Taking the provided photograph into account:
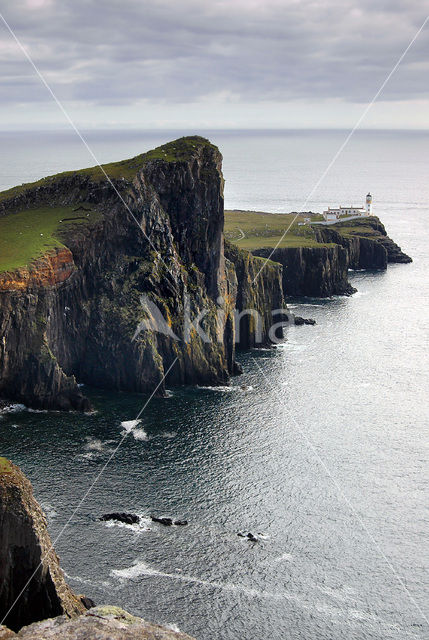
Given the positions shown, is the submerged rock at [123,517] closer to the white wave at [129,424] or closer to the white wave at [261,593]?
the white wave at [261,593]

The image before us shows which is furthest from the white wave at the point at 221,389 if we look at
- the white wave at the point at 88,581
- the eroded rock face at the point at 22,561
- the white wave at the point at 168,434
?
the eroded rock face at the point at 22,561

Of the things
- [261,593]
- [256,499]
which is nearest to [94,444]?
[256,499]

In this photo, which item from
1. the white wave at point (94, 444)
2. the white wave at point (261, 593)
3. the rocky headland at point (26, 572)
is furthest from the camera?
the white wave at point (94, 444)

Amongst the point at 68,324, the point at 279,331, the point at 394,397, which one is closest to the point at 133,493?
the point at 68,324

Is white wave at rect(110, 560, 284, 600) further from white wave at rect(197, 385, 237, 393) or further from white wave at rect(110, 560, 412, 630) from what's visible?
white wave at rect(197, 385, 237, 393)

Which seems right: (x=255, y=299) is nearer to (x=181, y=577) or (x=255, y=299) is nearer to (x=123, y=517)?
(x=123, y=517)

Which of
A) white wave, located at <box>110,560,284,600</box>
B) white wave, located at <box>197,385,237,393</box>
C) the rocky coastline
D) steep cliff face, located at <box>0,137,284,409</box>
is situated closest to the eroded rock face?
white wave, located at <box>110,560,284,600</box>
